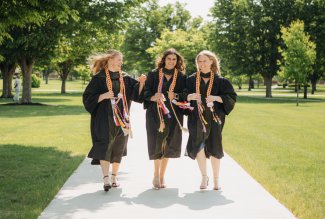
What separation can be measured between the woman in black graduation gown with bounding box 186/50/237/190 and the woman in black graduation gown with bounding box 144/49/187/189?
18cm

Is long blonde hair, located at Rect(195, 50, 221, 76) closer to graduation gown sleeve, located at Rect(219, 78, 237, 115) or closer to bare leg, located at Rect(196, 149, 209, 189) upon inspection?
graduation gown sleeve, located at Rect(219, 78, 237, 115)

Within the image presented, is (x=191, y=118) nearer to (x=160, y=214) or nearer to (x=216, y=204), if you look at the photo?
(x=216, y=204)

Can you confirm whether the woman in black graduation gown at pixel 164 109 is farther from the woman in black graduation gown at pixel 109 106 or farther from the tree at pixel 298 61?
the tree at pixel 298 61

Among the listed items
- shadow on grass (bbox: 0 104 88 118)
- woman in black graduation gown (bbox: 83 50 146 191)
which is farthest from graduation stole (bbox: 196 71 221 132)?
shadow on grass (bbox: 0 104 88 118)

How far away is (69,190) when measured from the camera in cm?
658

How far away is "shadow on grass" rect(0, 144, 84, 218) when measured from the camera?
580 cm

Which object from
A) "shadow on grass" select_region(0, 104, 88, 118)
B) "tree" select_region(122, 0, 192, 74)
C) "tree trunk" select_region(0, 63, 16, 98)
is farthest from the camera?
"tree" select_region(122, 0, 192, 74)

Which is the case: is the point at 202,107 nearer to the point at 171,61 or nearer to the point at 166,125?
the point at 166,125

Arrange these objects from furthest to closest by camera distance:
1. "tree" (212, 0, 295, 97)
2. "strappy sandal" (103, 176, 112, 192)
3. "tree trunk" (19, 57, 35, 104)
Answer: "tree" (212, 0, 295, 97) → "tree trunk" (19, 57, 35, 104) → "strappy sandal" (103, 176, 112, 192)

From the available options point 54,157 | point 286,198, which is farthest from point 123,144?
point 54,157

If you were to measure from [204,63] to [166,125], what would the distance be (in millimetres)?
988

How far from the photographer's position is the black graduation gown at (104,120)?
264 inches

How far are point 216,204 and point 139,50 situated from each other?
6962cm

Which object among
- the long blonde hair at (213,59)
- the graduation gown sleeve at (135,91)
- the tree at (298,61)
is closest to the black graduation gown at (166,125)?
the graduation gown sleeve at (135,91)
